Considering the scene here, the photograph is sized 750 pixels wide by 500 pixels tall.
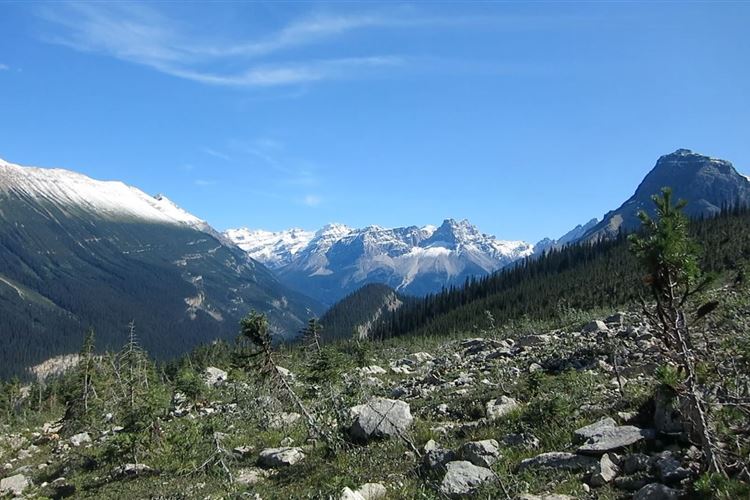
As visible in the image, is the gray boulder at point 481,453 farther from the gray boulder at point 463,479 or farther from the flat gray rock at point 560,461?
the flat gray rock at point 560,461

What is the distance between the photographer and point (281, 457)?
16.9 metres

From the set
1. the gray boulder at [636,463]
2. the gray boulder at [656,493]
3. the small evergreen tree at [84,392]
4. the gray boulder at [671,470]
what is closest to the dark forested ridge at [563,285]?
the gray boulder at [636,463]

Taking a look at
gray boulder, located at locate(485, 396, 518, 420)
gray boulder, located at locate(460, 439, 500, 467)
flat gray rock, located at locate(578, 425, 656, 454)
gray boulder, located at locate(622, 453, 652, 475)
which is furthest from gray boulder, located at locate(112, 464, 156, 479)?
Result: gray boulder, located at locate(622, 453, 652, 475)

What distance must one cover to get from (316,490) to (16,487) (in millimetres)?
15820

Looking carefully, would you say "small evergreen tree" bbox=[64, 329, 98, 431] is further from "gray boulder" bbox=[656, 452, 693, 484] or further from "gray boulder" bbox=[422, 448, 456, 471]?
"gray boulder" bbox=[656, 452, 693, 484]

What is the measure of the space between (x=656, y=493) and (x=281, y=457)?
12.1m

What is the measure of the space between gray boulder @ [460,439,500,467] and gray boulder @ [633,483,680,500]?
3.96m

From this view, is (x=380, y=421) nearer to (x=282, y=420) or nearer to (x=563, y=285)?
(x=282, y=420)

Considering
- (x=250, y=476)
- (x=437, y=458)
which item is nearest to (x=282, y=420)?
(x=250, y=476)

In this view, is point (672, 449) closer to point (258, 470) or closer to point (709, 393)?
point (709, 393)

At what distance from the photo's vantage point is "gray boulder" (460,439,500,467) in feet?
39.0

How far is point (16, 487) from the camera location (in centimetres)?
2064

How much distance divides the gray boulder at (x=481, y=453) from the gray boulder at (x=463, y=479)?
498 millimetres

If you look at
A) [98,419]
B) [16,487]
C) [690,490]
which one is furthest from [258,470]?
[98,419]
